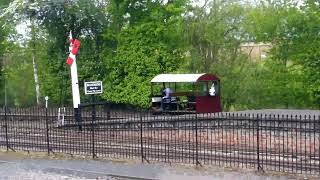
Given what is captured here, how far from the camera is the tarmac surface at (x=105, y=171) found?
12508 mm

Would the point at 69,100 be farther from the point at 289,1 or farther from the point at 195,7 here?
the point at 289,1

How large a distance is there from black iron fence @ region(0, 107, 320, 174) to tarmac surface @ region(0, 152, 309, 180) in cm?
64

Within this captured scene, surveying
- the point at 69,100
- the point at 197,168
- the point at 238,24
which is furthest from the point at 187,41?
the point at 197,168

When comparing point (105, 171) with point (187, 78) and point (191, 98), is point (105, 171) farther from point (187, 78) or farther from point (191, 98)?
point (187, 78)

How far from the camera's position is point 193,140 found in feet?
57.8

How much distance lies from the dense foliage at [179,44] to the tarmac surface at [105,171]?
1818cm

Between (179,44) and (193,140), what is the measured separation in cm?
1832

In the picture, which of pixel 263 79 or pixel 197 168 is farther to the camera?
pixel 263 79

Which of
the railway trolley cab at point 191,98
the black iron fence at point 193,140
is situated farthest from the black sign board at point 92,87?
the railway trolley cab at point 191,98

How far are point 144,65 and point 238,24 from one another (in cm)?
856

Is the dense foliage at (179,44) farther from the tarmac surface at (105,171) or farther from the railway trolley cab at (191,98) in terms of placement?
the tarmac surface at (105,171)

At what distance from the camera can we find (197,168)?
1352 centimetres

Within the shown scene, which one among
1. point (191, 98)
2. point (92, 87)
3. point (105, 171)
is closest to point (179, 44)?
point (191, 98)

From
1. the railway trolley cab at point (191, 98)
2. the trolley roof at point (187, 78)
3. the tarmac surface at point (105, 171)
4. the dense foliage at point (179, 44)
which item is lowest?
the tarmac surface at point (105, 171)
